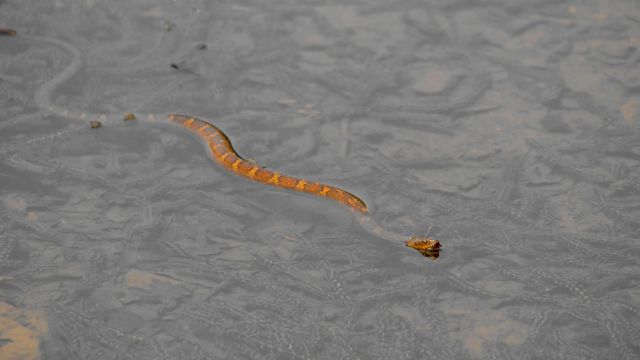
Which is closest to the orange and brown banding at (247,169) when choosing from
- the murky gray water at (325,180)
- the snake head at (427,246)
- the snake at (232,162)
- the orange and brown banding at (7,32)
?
the snake at (232,162)

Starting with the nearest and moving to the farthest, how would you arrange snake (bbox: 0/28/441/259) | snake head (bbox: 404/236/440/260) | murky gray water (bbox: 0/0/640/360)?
1. murky gray water (bbox: 0/0/640/360)
2. snake head (bbox: 404/236/440/260)
3. snake (bbox: 0/28/441/259)

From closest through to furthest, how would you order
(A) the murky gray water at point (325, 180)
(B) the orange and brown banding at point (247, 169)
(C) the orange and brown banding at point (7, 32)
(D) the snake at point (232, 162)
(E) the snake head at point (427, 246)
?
(A) the murky gray water at point (325, 180)
(E) the snake head at point (427, 246)
(D) the snake at point (232, 162)
(B) the orange and brown banding at point (247, 169)
(C) the orange and brown banding at point (7, 32)

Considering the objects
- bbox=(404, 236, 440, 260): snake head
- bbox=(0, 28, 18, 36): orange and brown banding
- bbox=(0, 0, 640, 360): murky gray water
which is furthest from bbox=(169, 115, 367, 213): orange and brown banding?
bbox=(0, 28, 18, 36): orange and brown banding

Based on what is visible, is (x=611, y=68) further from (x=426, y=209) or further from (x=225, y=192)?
(x=225, y=192)

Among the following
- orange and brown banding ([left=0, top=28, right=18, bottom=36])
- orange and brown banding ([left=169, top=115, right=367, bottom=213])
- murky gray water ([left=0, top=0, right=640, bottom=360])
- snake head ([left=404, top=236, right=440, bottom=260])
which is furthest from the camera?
orange and brown banding ([left=0, top=28, right=18, bottom=36])

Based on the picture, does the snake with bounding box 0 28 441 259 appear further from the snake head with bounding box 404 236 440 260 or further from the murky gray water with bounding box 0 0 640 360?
the murky gray water with bounding box 0 0 640 360

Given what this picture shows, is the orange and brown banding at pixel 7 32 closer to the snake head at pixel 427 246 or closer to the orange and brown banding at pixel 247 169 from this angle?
the orange and brown banding at pixel 247 169
